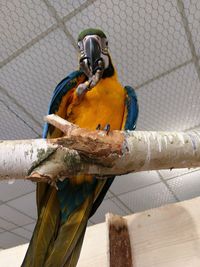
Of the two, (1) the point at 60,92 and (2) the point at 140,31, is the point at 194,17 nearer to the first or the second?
(2) the point at 140,31

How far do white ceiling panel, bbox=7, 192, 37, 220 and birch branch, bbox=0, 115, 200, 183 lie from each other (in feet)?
7.35

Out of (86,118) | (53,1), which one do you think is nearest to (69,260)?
(86,118)

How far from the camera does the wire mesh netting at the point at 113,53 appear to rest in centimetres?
100

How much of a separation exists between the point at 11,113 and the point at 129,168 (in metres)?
1.28

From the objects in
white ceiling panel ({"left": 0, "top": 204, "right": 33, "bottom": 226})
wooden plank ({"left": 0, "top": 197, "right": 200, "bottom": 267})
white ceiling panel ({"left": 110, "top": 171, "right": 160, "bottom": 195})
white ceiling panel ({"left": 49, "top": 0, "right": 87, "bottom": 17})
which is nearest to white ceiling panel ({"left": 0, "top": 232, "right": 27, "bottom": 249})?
white ceiling panel ({"left": 0, "top": 204, "right": 33, "bottom": 226})

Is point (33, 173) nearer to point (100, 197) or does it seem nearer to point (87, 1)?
point (100, 197)

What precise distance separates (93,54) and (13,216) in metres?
2.70

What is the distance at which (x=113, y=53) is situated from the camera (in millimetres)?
1182

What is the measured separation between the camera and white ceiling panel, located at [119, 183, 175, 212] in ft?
8.55

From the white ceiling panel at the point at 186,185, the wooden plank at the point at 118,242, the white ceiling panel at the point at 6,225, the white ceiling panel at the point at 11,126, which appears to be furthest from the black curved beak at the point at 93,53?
the white ceiling panel at the point at 6,225

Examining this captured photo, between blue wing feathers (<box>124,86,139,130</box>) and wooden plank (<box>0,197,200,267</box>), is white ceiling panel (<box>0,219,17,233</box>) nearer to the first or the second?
blue wing feathers (<box>124,86,139,130</box>)

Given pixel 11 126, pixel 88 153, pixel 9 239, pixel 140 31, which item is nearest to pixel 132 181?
pixel 11 126

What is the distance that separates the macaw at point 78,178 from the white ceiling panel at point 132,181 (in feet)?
4.92

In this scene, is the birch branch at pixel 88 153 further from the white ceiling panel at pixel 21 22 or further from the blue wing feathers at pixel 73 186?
the white ceiling panel at pixel 21 22
